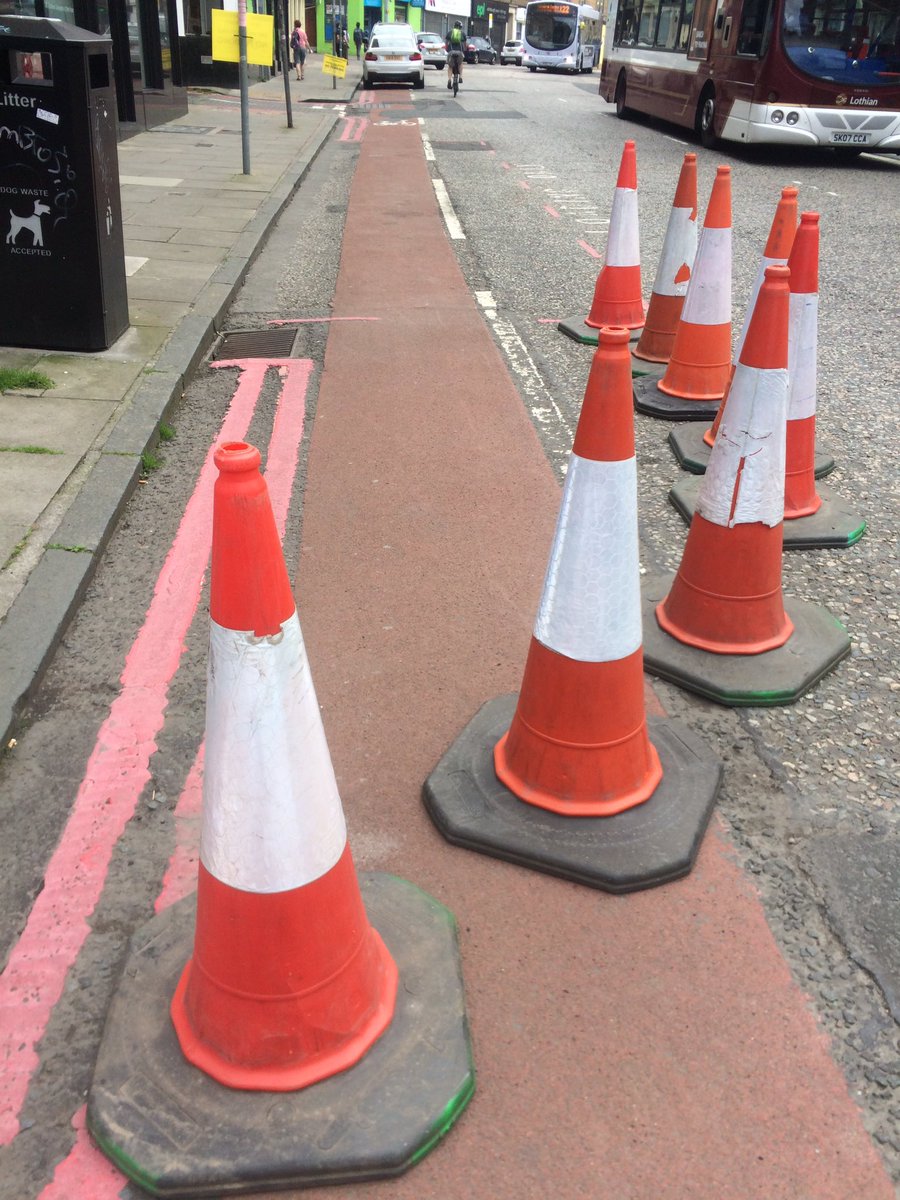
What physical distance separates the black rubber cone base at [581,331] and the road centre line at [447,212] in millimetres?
3570

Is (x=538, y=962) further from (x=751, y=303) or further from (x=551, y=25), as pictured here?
(x=551, y=25)

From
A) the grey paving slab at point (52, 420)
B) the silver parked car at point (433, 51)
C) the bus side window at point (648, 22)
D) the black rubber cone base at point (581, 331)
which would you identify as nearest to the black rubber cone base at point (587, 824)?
the grey paving slab at point (52, 420)

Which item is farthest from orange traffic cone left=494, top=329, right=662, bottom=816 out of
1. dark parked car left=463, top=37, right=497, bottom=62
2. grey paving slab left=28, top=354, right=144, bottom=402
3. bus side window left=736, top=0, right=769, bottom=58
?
dark parked car left=463, top=37, right=497, bottom=62

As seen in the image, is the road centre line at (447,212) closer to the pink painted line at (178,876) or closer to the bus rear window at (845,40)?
the bus rear window at (845,40)

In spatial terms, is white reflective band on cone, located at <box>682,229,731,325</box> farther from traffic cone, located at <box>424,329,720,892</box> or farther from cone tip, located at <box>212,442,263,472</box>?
cone tip, located at <box>212,442,263,472</box>

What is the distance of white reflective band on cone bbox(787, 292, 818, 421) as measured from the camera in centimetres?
416

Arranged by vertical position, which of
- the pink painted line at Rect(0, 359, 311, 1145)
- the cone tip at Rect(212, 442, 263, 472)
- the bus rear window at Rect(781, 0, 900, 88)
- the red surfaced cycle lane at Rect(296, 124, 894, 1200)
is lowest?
the pink painted line at Rect(0, 359, 311, 1145)

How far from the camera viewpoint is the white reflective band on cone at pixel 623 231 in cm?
627

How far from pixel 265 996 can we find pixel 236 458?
1.02m

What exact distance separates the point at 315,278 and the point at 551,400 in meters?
3.54

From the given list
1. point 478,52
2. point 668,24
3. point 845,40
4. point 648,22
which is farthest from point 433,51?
point 845,40

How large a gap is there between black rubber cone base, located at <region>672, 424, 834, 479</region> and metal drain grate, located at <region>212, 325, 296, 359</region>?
269 cm

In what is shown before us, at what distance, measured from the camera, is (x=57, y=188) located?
5484mm

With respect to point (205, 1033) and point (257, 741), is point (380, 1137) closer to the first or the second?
point (205, 1033)
